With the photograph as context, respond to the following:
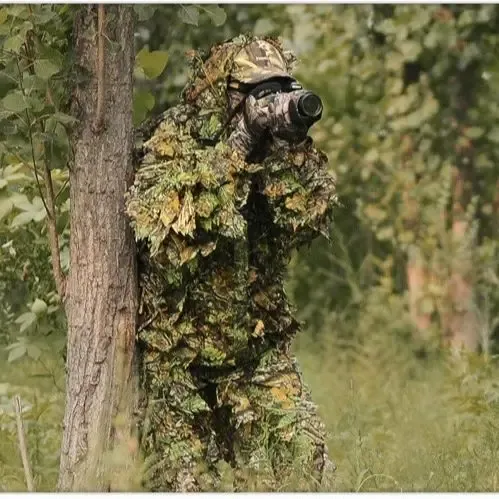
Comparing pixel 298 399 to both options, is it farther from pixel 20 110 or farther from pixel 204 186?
pixel 20 110

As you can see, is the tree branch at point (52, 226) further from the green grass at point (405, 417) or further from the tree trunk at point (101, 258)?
the green grass at point (405, 417)

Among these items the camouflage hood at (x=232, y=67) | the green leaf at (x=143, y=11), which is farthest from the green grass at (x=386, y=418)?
the green leaf at (x=143, y=11)

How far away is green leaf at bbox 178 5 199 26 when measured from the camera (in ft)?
15.8

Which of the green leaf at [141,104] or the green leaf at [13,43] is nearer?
the green leaf at [13,43]

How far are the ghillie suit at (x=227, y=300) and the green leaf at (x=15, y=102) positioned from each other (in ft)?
1.47

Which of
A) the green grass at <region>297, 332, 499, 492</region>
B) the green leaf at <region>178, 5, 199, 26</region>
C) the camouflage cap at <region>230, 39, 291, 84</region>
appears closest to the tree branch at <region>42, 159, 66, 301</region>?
the green leaf at <region>178, 5, 199, 26</region>

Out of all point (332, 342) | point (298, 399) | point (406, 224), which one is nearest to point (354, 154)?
point (406, 224)

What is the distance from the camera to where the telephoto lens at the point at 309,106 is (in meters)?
4.26

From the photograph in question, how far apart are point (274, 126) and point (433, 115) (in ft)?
20.5

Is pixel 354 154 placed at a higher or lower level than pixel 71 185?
higher

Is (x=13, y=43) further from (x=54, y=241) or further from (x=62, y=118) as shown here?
(x=54, y=241)

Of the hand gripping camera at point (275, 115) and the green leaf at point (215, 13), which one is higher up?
the green leaf at point (215, 13)

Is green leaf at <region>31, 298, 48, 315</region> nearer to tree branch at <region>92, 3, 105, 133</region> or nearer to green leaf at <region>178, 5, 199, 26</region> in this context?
tree branch at <region>92, 3, 105, 133</region>

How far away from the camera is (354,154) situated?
11445 millimetres
